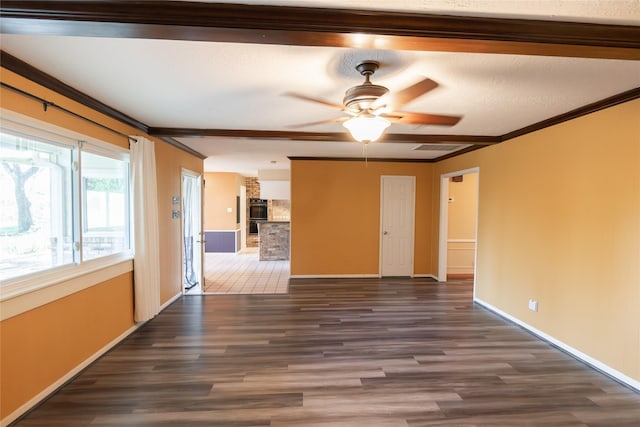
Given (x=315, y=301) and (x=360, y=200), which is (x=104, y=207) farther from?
(x=360, y=200)

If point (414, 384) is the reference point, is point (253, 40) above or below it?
above

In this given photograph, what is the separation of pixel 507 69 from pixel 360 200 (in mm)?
4120

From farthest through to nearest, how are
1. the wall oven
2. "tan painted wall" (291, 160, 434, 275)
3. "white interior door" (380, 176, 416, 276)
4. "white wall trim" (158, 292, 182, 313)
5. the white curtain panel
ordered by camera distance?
1. the wall oven
2. "white interior door" (380, 176, 416, 276)
3. "tan painted wall" (291, 160, 434, 275)
4. "white wall trim" (158, 292, 182, 313)
5. the white curtain panel

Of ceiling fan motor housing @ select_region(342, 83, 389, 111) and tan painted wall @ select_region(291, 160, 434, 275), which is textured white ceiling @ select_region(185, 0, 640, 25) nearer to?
ceiling fan motor housing @ select_region(342, 83, 389, 111)

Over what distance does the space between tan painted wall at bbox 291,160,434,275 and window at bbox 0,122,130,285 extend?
10.7 ft

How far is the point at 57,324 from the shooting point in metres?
2.34

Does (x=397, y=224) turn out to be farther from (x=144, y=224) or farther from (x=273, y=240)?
(x=144, y=224)

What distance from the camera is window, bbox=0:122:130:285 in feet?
6.75

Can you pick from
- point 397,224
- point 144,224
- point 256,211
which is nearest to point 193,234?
point 144,224

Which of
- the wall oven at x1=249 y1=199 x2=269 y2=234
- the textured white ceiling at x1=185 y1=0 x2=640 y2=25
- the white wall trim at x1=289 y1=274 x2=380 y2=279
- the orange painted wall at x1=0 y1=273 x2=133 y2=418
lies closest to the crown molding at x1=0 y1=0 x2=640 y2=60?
the textured white ceiling at x1=185 y1=0 x2=640 y2=25

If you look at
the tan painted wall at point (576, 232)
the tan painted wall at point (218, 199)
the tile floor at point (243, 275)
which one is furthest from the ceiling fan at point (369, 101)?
the tan painted wall at point (218, 199)

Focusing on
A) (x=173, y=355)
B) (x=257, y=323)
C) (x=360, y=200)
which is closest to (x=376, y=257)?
(x=360, y=200)

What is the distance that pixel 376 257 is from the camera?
6133 mm

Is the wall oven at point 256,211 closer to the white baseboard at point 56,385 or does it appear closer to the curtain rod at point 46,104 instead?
the white baseboard at point 56,385
